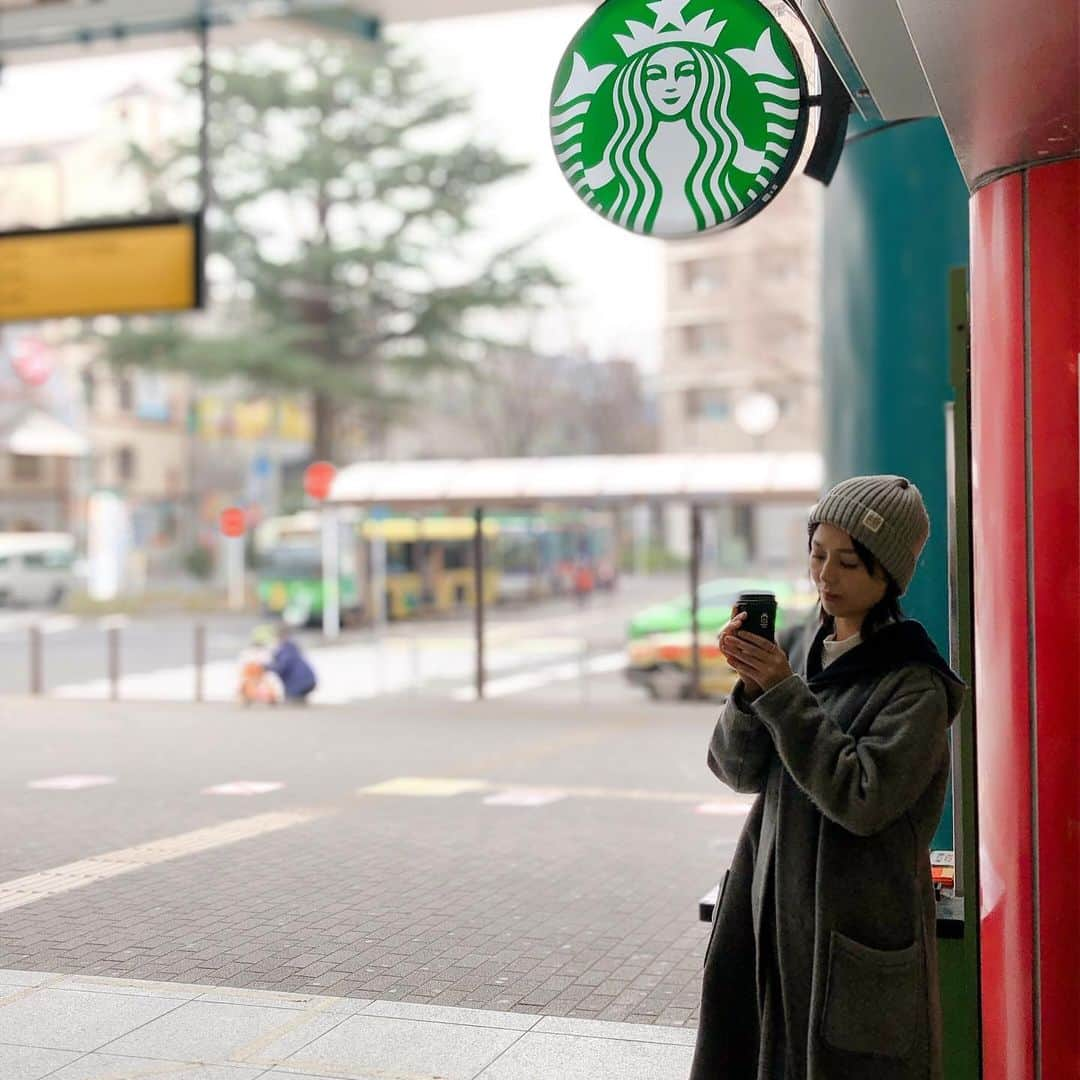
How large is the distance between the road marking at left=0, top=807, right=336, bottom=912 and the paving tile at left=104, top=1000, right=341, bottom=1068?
2159 mm

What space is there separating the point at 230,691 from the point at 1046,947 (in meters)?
18.5

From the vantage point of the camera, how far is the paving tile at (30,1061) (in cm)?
460

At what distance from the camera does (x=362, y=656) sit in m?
28.0

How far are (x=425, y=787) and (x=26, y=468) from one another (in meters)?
49.3

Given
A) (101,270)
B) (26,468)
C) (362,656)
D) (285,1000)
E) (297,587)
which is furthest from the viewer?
(26,468)

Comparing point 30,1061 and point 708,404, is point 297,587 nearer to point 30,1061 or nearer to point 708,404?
point 30,1061

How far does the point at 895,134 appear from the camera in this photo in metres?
8.38

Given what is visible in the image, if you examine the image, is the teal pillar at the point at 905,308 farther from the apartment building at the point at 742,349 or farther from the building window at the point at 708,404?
the building window at the point at 708,404

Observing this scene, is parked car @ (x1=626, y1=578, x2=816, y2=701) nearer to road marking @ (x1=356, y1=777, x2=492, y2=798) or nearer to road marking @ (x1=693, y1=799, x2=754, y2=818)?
road marking @ (x1=356, y1=777, x2=492, y2=798)

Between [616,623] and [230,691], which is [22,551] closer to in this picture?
[616,623]

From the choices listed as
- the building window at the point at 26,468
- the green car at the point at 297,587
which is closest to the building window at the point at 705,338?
the building window at the point at 26,468

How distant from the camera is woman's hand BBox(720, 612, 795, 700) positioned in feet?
9.83

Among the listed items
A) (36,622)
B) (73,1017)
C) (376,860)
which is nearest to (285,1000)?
(73,1017)

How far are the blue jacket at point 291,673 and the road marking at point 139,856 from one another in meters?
7.45
